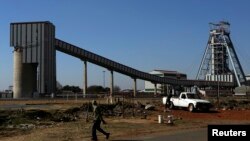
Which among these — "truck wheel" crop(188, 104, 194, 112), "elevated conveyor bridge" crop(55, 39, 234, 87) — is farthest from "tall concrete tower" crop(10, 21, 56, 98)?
"truck wheel" crop(188, 104, 194, 112)

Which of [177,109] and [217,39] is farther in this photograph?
[217,39]

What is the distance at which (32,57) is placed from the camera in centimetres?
10756

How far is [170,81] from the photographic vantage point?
6417 inches

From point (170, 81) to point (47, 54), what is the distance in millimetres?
65178

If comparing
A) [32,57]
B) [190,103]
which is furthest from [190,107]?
[32,57]

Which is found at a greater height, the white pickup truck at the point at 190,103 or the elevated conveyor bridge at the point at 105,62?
→ the elevated conveyor bridge at the point at 105,62

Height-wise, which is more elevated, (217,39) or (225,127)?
(217,39)

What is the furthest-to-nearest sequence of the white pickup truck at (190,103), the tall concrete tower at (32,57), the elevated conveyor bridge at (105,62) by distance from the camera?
the elevated conveyor bridge at (105,62)
the tall concrete tower at (32,57)
the white pickup truck at (190,103)

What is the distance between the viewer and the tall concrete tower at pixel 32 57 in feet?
348

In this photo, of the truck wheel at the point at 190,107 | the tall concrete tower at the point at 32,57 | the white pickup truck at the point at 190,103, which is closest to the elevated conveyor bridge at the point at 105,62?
the tall concrete tower at the point at 32,57

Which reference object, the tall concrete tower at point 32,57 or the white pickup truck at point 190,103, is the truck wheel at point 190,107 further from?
the tall concrete tower at point 32,57

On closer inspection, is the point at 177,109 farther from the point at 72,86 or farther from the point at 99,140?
the point at 72,86

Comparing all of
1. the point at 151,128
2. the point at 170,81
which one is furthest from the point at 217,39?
the point at 151,128

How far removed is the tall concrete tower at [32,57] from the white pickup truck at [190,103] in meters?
59.0
